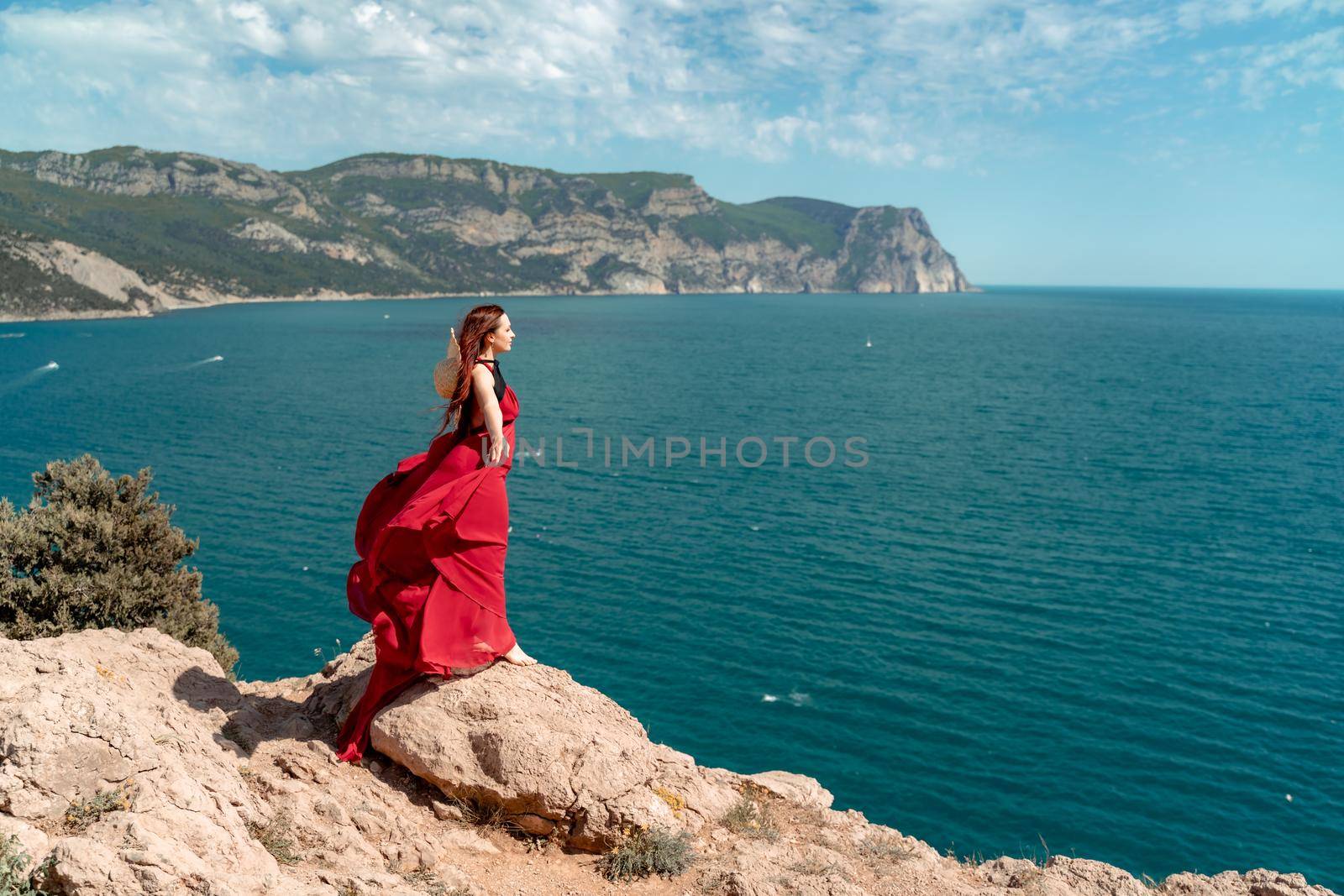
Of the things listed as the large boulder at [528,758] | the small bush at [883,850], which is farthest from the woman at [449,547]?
the small bush at [883,850]

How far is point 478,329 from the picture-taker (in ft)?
25.9

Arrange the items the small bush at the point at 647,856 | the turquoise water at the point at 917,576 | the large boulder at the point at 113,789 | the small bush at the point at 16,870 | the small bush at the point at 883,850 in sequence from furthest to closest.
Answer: the turquoise water at the point at 917,576, the small bush at the point at 883,850, the small bush at the point at 647,856, the large boulder at the point at 113,789, the small bush at the point at 16,870

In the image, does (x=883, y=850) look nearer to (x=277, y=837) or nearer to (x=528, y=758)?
(x=528, y=758)

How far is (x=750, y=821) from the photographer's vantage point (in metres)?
9.09

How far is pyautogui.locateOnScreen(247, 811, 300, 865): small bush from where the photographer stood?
6676 millimetres

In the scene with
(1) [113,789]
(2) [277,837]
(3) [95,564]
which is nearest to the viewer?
(1) [113,789]

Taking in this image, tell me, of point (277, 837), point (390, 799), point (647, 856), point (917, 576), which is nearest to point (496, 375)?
point (390, 799)

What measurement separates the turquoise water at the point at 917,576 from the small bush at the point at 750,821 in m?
14.2

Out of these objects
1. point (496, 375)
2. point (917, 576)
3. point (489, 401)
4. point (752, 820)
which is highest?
point (496, 375)

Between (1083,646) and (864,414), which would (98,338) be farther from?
(1083,646)

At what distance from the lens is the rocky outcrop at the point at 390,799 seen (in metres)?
5.66

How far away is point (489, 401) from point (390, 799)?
3.87m

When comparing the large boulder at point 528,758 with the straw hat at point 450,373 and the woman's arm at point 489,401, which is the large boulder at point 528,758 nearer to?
the woman's arm at point 489,401

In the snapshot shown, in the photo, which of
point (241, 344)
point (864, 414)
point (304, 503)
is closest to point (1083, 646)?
point (304, 503)
